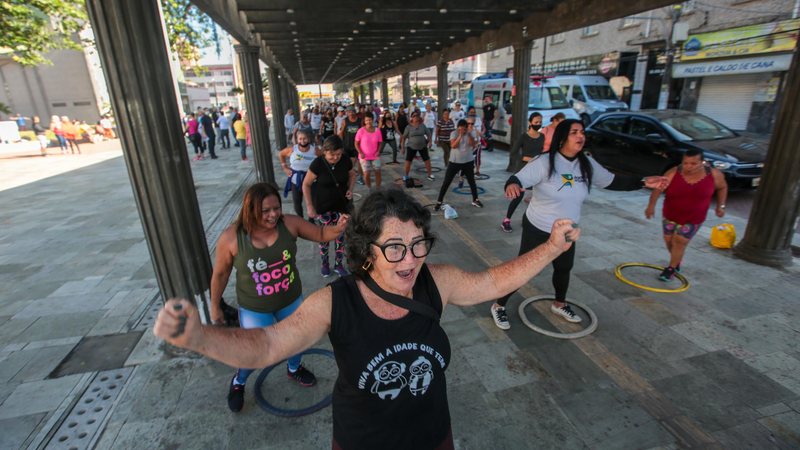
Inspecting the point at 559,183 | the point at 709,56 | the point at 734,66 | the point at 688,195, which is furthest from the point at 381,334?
the point at 709,56

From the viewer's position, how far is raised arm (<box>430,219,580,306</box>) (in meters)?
2.03

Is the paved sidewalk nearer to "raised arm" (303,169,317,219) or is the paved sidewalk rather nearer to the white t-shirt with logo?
"raised arm" (303,169,317,219)

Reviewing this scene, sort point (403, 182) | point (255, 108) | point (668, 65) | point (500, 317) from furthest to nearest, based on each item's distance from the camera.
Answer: point (668, 65), point (403, 182), point (255, 108), point (500, 317)

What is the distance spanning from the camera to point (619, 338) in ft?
13.2

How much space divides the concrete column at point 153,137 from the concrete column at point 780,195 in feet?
23.2

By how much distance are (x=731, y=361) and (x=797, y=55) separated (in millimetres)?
4161

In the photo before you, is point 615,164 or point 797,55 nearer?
point 797,55

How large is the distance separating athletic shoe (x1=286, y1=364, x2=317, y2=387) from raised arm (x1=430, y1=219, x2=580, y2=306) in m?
1.96

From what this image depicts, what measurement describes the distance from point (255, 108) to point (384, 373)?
9904 mm

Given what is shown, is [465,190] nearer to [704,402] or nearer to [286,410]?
[704,402]

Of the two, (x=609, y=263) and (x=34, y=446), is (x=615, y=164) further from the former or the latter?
(x=34, y=446)

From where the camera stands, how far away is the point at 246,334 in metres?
1.61

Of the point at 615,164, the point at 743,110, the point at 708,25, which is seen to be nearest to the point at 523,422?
the point at 615,164

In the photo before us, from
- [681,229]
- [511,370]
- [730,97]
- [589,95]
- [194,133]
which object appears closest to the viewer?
[511,370]
